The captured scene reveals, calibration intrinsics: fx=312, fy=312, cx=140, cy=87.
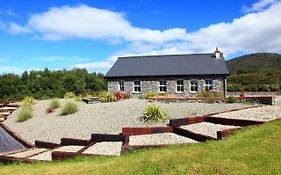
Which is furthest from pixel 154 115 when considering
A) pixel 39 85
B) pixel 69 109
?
pixel 39 85

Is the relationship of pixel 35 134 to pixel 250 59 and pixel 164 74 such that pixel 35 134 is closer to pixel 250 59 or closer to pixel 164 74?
pixel 164 74

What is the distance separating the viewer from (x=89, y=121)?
58.5 feet

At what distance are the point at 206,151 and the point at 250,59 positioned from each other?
130025mm

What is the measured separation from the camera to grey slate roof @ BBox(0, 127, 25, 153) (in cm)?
1509

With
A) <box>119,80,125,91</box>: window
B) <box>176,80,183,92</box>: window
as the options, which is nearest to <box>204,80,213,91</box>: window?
<box>176,80,183,92</box>: window

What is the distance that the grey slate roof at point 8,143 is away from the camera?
594 inches

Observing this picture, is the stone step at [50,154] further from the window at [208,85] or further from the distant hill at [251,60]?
the distant hill at [251,60]

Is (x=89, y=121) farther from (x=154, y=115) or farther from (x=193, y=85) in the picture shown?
(x=193, y=85)

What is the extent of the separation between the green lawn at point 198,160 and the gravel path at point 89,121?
5.12 metres

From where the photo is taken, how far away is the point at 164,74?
32.2 metres

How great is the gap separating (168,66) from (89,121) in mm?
17588

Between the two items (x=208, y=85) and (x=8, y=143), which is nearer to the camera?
(x=8, y=143)

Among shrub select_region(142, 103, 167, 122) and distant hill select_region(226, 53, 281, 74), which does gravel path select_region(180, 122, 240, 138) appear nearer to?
shrub select_region(142, 103, 167, 122)

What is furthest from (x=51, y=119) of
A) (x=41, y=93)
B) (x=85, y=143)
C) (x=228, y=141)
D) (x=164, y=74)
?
(x=41, y=93)
